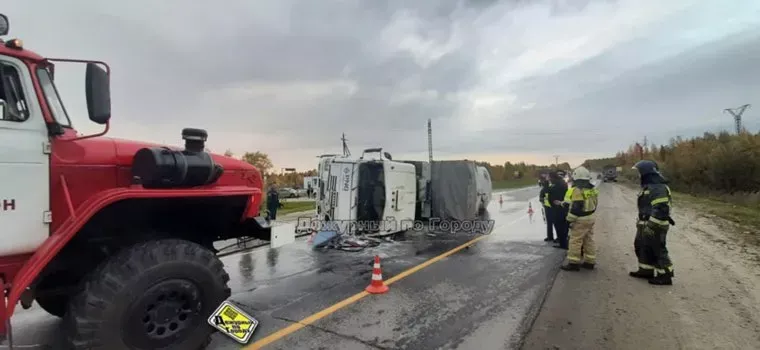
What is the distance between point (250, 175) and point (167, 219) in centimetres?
89

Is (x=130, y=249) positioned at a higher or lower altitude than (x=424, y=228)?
higher

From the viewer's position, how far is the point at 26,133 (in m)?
2.90

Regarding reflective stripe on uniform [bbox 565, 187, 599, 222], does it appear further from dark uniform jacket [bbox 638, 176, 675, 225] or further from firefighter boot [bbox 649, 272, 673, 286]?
firefighter boot [bbox 649, 272, 673, 286]

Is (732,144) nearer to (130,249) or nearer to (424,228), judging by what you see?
(424,228)

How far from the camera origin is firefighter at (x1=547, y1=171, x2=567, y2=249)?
9.09m

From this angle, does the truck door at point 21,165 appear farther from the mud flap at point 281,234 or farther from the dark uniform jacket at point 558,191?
the dark uniform jacket at point 558,191

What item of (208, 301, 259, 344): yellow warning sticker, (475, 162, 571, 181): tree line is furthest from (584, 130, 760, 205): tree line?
(475, 162, 571, 181): tree line

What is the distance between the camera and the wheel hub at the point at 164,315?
3.14 m

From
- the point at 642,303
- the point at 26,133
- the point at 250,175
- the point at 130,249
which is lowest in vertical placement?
→ the point at 642,303

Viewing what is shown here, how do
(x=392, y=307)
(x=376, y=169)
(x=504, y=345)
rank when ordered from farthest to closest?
1. (x=376, y=169)
2. (x=392, y=307)
3. (x=504, y=345)

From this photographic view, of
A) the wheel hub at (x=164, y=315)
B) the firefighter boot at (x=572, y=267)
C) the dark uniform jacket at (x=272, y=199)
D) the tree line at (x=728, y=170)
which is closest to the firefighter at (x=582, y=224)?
the firefighter boot at (x=572, y=267)

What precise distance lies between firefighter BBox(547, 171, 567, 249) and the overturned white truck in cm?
298

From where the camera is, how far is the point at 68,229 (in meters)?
2.91

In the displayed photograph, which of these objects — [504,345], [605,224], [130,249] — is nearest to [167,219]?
[130,249]
